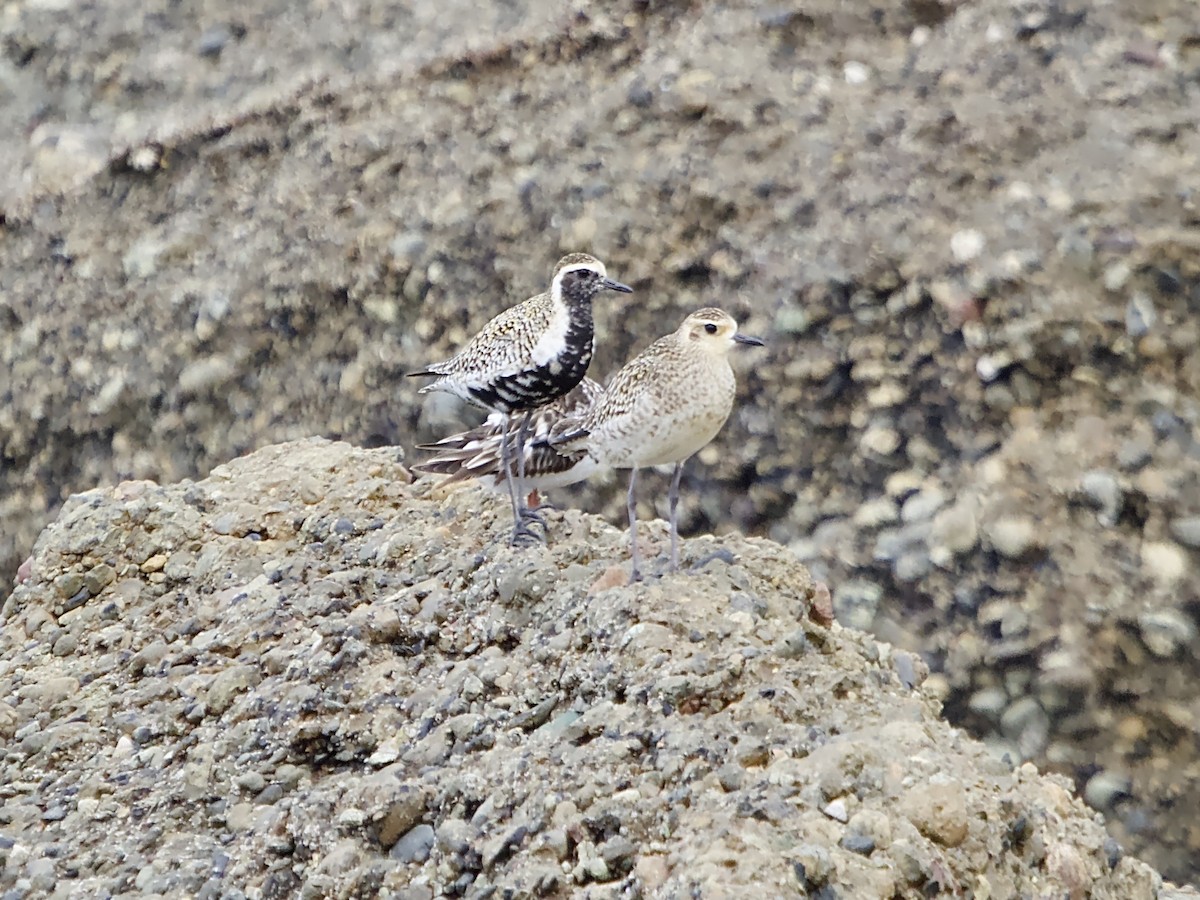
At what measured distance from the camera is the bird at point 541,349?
19.8 ft

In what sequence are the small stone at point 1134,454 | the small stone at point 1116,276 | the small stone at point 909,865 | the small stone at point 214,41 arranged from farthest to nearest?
the small stone at point 214,41 < the small stone at point 1116,276 < the small stone at point 1134,454 < the small stone at point 909,865

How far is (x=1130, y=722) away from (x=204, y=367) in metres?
7.16

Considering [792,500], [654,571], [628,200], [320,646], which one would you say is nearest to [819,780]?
[654,571]

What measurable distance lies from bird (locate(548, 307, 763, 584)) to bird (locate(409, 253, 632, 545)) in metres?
0.39

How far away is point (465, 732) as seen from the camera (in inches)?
179

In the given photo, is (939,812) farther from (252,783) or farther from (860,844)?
(252,783)

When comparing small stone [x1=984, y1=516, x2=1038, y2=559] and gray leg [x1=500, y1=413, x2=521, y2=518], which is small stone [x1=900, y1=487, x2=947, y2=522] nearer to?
small stone [x1=984, y1=516, x2=1038, y2=559]

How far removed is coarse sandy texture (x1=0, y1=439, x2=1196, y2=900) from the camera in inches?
155

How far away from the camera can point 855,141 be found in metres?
10.4

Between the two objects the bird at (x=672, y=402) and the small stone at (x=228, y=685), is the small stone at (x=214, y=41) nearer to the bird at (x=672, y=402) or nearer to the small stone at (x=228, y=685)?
the bird at (x=672, y=402)

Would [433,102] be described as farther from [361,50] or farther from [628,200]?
[628,200]

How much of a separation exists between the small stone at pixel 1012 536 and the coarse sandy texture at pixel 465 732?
293cm

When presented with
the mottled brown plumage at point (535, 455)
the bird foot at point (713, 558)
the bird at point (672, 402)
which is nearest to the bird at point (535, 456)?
the mottled brown plumage at point (535, 455)

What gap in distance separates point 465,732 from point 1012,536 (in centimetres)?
479
